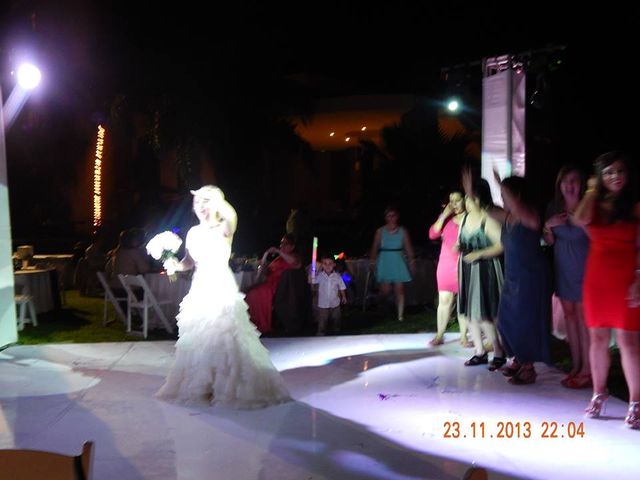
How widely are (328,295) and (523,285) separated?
3976 mm

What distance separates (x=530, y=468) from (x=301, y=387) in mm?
2507

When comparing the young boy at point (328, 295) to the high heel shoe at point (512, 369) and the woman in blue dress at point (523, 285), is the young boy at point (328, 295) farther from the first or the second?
the woman in blue dress at point (523, 285)

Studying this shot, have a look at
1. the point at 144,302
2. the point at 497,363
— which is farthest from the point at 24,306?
the point at 497,363

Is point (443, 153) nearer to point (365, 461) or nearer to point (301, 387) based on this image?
point (301, 387)

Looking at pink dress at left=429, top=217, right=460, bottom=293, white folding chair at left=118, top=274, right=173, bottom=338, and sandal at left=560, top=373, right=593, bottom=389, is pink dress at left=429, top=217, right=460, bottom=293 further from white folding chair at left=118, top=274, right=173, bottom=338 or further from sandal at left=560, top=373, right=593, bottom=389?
white folding chair at left=118, top=274, right=173, bottom=338

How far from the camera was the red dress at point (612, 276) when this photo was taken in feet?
16.1

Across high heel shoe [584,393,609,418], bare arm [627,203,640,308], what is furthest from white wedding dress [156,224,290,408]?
bare arm [627,203,640,308]

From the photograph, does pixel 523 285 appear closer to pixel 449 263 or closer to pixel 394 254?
pixel 449 263

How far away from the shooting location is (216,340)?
5598 mm

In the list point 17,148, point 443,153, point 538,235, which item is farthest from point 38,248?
point 538,235

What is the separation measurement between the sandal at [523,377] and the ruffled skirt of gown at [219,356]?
2.10 m

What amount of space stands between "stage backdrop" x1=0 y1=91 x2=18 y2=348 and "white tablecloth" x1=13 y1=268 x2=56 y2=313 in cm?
305

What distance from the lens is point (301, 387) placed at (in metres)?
6.31

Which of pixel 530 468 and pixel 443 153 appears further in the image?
pixel 443 153
